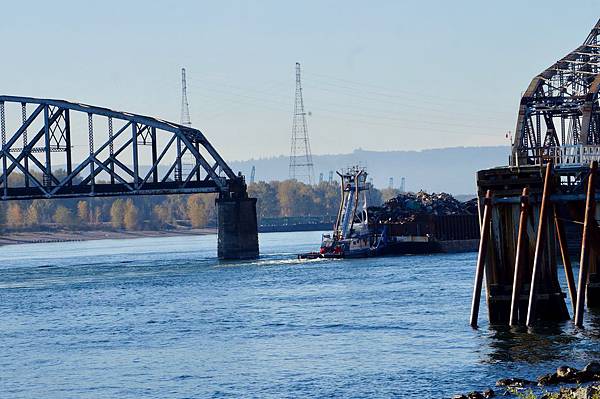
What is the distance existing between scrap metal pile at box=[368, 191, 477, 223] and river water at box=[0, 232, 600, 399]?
51.4 meters

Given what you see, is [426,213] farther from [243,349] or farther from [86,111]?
[243,349]

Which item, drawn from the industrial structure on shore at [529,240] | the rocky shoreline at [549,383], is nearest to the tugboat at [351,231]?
the industrial structure on shore at [529,240]

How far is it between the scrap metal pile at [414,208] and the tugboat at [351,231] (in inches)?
352

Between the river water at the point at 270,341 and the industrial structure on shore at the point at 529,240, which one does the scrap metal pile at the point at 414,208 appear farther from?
the industrial structure on shore at the point at 529,240

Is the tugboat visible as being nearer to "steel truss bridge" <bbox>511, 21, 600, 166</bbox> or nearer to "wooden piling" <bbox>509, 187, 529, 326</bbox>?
"steel truss bridge" <bbox>511, 21, 600, 166</bbox>

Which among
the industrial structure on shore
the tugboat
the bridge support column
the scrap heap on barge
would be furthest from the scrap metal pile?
the industrial structure on shore

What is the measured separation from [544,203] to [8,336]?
29.7 m

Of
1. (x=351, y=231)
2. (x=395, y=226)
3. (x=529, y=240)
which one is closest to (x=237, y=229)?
(x=395, y=226)

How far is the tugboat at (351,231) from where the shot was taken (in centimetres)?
14538

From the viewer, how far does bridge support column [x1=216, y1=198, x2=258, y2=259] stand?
162000 millimetres

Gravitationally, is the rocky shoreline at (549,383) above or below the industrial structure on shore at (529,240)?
below

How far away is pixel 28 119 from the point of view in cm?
16725

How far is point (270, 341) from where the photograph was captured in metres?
68.4

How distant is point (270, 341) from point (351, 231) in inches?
3247
